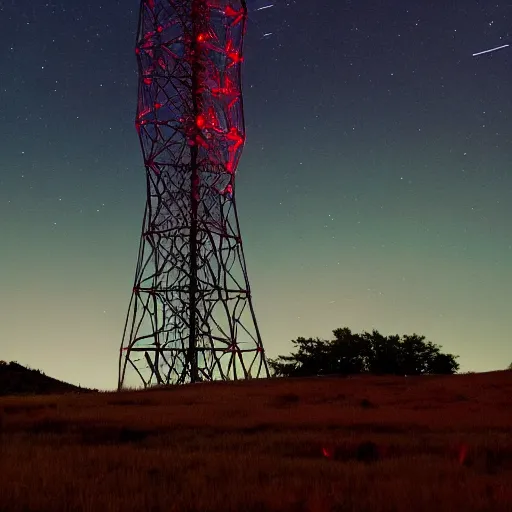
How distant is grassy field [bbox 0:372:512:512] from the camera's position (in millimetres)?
5191

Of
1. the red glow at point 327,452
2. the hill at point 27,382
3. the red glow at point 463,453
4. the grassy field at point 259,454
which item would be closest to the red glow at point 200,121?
the hill at point 27,382

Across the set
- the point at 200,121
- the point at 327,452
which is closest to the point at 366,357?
the point at 200,121

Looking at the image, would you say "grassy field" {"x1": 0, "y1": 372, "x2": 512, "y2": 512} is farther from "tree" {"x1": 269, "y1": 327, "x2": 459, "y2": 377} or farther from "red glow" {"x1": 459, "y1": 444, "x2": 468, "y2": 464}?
"tree" {"x1": 269, "y1": 327, "x2": 459, "y2": 377}

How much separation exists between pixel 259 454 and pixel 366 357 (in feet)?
76.3

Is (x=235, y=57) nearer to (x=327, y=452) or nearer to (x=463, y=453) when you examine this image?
(x=327, y=452)

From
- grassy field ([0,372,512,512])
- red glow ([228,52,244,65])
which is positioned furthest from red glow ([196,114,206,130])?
grassy field ([0,372,512,512])

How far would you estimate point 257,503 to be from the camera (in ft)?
16.9

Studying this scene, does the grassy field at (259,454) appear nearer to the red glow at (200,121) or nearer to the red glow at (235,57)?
the red glow at (200,121)

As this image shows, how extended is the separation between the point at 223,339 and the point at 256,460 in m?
19.4

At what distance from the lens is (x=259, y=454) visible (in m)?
7.32

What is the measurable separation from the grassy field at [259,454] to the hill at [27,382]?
34.5 feet

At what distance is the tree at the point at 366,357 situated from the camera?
29.3m

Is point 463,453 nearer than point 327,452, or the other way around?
point 463,453

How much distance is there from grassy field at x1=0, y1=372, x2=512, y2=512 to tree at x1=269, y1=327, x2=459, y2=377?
1548 centimetres
